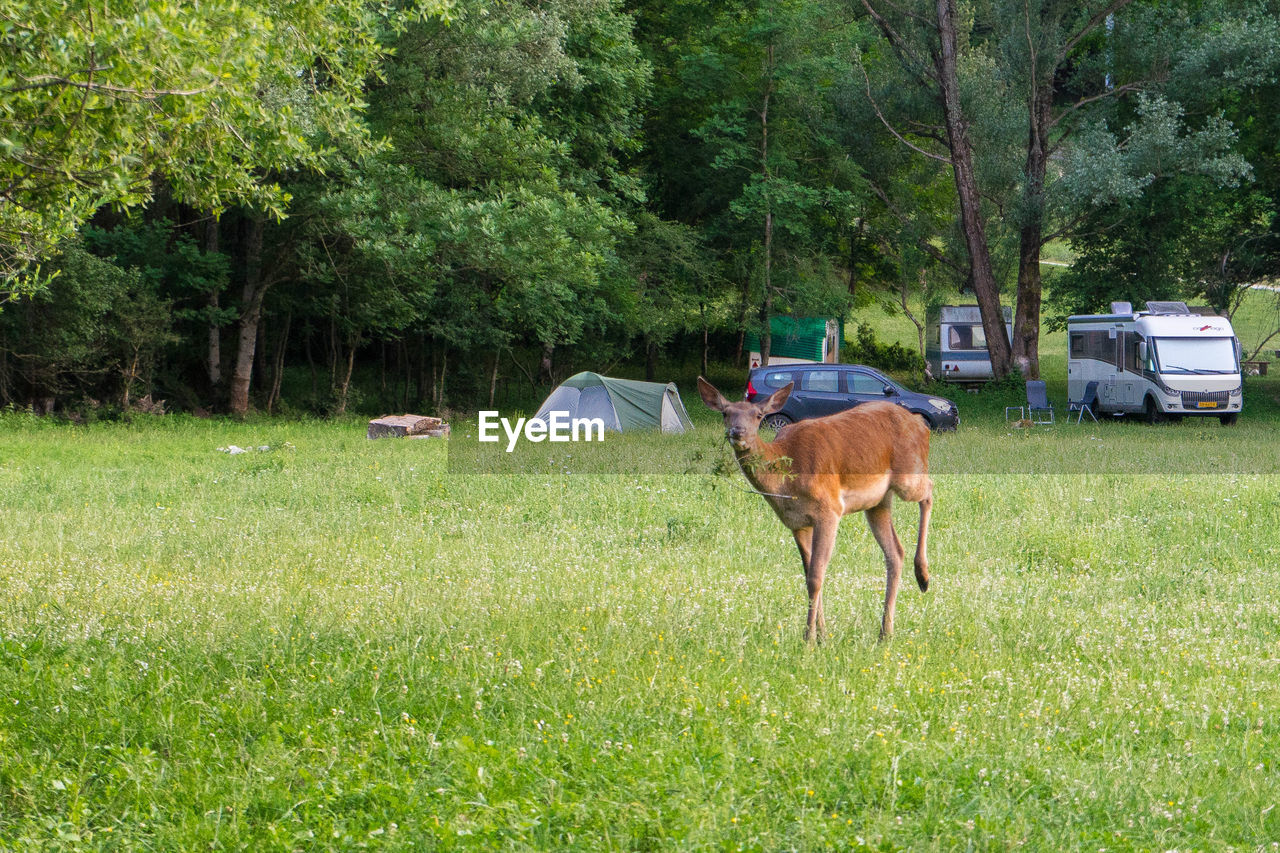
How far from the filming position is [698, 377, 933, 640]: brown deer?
561cm

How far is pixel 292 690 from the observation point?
545cm

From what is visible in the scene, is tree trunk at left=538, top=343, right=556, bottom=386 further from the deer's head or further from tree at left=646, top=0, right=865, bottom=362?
the deer's head

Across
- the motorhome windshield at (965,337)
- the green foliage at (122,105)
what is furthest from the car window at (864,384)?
the green foliage at (122,105)

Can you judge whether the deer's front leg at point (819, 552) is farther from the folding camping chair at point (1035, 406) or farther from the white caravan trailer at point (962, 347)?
the white caravan trailer at point (962, 347)

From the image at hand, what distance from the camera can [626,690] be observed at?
17.5ft

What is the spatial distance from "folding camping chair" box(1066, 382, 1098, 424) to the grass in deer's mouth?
A: 18177 millimetres

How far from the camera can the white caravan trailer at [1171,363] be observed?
81.9 ft

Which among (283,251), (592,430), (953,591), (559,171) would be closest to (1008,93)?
(559,171)

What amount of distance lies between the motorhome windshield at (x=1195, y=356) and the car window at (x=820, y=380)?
7.57m

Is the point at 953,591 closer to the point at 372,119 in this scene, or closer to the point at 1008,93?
the point at 372,119

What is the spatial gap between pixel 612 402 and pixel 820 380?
14.2 ft

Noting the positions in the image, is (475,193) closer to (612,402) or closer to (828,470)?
(612,402)

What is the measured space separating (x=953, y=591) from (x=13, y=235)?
670cm

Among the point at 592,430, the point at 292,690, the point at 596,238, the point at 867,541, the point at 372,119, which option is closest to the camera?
the point at 292,690
